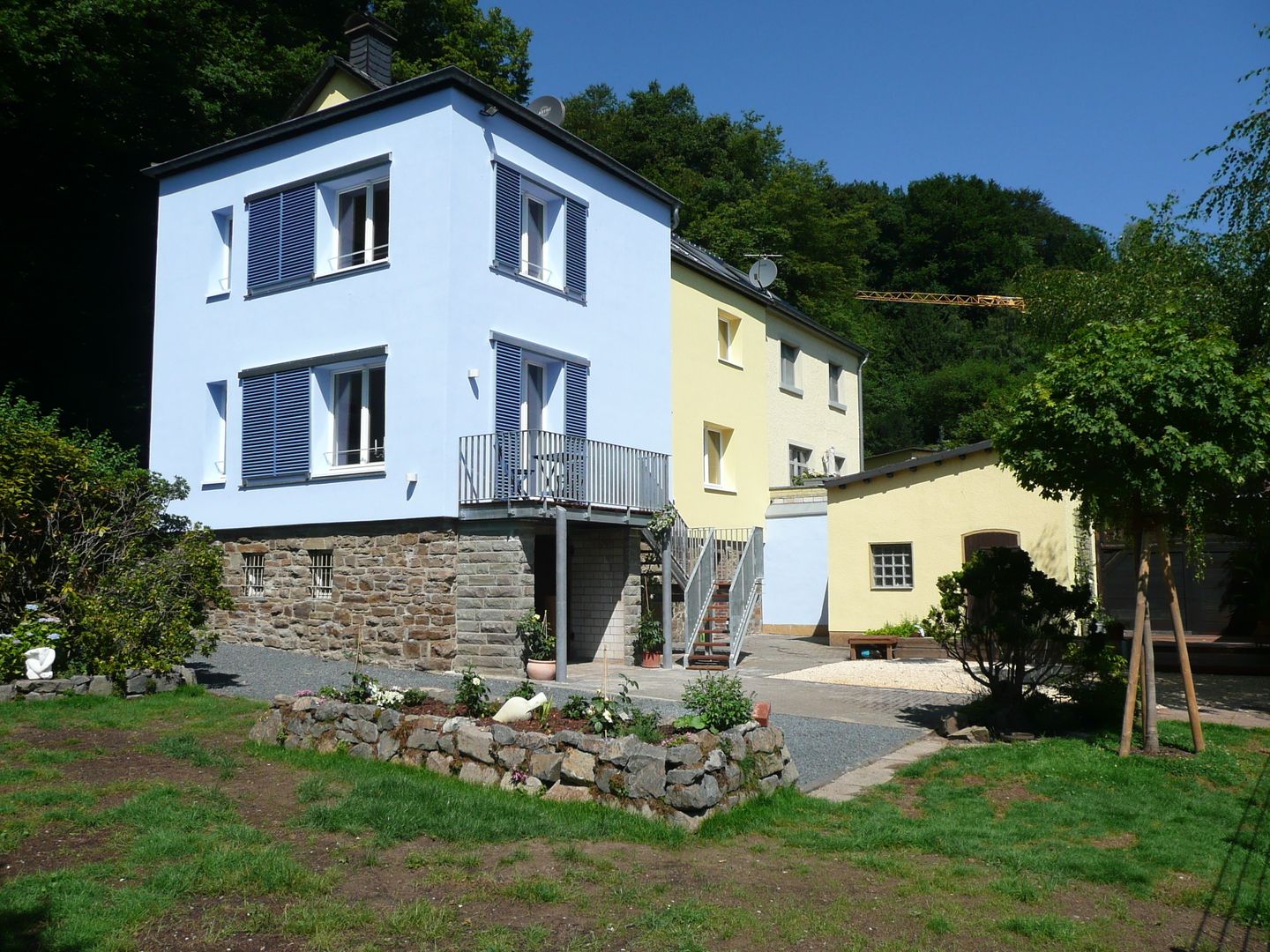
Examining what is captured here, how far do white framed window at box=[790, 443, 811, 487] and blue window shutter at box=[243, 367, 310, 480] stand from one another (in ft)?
44.3

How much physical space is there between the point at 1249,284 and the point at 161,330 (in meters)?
17.5

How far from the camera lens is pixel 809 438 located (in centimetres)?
2747

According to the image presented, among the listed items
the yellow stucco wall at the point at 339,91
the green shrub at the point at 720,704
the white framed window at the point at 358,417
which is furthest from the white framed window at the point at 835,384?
the green shrub at the point at 720,704

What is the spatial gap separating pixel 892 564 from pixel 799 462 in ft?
21.7

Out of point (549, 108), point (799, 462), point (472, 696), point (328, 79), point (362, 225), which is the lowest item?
Result: point (472, 696)

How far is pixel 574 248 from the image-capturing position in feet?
58.9

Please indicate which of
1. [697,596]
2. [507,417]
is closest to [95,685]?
[507,417]

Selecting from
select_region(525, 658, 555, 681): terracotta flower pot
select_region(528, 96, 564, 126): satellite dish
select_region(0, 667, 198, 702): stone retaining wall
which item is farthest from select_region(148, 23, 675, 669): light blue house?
select_region(0, 667, 198, 702): stone retaining wall

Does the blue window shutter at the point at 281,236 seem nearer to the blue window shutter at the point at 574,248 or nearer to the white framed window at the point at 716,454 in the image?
the blue window shutter at the point at 574,248

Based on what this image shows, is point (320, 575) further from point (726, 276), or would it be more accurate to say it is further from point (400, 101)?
point (726, 276)

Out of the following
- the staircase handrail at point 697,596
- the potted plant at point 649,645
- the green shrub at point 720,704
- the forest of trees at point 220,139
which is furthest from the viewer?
the forest of trees at point 220,139

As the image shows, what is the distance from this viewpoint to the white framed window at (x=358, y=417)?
53.1 feet

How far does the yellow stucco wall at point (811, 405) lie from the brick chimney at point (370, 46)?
10776 millimetres

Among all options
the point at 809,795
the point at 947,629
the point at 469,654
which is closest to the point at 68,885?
the point at 809,795
